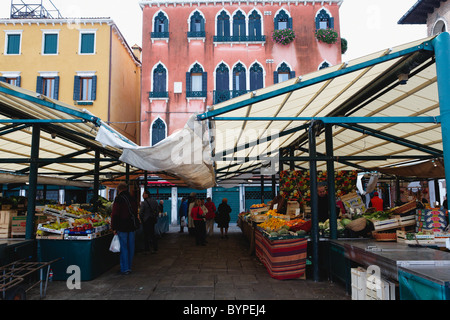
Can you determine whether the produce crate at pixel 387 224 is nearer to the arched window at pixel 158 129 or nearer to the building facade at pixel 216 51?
the building facade at pixel 216 51

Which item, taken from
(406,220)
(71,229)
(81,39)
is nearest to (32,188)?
(71,229)

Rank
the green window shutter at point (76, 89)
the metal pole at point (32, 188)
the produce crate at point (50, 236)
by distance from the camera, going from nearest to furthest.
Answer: the produce crate at point (50, 236) < the metal pole at point (32, 188) < the green window shutter at point (76, 89)

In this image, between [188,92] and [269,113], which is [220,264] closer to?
[269,113]

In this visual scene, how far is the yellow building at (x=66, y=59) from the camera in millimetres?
18000

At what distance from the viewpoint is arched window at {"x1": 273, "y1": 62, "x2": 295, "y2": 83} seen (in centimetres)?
1833

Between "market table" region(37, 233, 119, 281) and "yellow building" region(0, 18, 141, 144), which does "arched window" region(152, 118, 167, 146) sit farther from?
"market table" region(37, 233, 119, 281)

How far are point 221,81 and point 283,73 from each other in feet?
11.8

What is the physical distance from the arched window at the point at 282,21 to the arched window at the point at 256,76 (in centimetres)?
259

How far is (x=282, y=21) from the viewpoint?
1912 cm

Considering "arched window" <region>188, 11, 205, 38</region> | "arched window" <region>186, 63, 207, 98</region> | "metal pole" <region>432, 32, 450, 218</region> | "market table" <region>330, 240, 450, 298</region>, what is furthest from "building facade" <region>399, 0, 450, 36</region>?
"market table" <region>330, 240, 450, 298</region>

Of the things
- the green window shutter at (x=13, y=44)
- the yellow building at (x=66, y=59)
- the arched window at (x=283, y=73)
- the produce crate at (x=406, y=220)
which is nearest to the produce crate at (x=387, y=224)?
the produce crate at (x=406, y=220)

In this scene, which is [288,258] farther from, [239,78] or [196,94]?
[239,78]

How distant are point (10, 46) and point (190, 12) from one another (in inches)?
406
